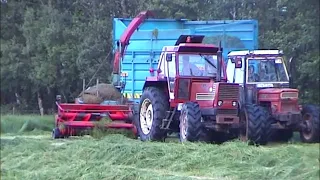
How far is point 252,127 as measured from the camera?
647 inches

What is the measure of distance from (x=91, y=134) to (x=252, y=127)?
457 centimetres

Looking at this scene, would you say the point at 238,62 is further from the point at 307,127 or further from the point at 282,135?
the point at 307,127

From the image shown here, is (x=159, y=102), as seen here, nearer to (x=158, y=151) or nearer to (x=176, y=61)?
(x=176, y=61)

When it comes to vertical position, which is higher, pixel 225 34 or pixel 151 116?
pixel 225 34

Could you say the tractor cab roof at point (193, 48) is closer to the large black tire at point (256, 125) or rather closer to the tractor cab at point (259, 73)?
the tractor cab at point (259, 73)

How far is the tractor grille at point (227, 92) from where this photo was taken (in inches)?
661

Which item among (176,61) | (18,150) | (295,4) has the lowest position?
(18,150)

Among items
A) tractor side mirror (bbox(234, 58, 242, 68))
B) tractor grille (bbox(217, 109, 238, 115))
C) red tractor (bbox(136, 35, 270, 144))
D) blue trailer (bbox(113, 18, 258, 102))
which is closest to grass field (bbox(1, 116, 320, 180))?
red tractor (bbox(136, 35, 270, 144))

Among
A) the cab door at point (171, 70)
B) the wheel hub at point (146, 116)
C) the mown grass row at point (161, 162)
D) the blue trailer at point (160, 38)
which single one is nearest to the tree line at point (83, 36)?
the blue trailer at point (160, 38)

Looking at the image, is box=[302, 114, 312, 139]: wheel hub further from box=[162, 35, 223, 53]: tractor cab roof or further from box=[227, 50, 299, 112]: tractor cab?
box=[162, 35, 223, 53]: tractor cab roof

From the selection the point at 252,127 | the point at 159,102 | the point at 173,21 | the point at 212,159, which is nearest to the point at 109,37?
the point at 173,21

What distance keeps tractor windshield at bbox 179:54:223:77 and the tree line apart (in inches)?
56.5

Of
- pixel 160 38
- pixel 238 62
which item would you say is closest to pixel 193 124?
pixel 238 62

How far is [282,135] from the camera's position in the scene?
18.1 meters
